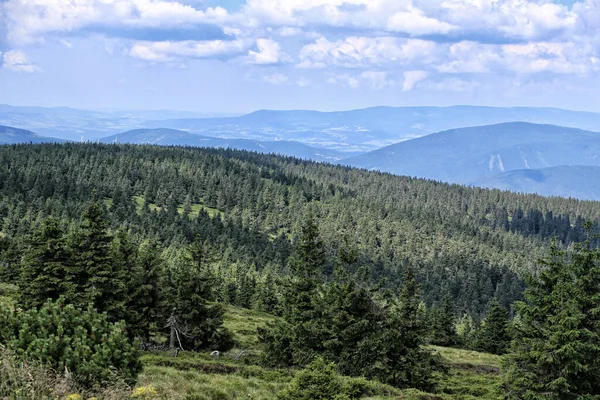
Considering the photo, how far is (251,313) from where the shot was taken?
83.2 m

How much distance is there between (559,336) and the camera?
2467cm

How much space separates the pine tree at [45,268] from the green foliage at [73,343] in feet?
55.8

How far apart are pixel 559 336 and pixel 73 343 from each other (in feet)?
73.3

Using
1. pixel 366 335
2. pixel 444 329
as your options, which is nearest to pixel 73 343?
pixel 366 335

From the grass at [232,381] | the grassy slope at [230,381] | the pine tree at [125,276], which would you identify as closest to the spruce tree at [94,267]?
the pine tree at [125,276]

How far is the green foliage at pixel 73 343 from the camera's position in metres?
12.6

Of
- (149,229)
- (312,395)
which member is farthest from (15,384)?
(149,229)

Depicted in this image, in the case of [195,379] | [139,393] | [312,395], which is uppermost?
[139,393]

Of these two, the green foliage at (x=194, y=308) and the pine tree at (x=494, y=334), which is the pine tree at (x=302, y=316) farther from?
the pine tree at (x=494, y=334)

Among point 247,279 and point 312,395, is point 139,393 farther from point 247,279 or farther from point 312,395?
point 247,279

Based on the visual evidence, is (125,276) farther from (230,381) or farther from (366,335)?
(366,335)

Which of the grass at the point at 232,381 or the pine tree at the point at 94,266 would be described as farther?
the pine tree at the point at 94,266

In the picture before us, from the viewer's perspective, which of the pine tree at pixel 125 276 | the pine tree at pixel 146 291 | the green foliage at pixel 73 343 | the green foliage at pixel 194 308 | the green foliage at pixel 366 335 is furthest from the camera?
the green foliage at pixel 194 308

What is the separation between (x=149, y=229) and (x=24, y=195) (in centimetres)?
5679
